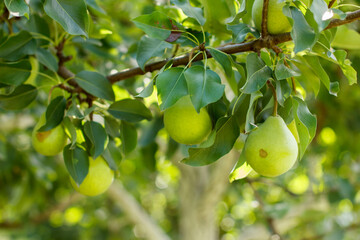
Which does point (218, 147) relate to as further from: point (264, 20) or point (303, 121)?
point (264, 20)

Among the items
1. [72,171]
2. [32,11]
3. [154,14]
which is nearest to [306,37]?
[154,14]

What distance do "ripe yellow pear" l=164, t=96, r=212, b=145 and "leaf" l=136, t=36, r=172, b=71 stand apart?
0.65ft

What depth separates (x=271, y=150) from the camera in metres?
0.77

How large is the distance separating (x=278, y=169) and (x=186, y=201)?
1.99 meters

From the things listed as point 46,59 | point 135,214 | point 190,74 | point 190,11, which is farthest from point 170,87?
point 135,214

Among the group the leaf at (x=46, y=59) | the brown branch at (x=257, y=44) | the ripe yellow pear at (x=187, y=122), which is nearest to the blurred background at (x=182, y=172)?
the leaf at (x=46, y=59)

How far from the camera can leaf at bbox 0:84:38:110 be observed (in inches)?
43.3

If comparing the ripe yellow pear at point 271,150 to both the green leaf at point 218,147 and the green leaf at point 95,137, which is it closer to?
the green leaf at point 218,147

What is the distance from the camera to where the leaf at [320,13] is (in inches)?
28.7

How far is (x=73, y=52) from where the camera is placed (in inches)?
58.0

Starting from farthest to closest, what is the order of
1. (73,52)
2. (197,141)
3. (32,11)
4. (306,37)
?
(73,52) → (32,11) → (197,141) → (306,37)

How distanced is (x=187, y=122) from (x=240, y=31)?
0.78ft

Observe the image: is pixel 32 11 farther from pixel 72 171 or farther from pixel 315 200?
pixel 315 200

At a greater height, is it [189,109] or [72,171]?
[189,109]
